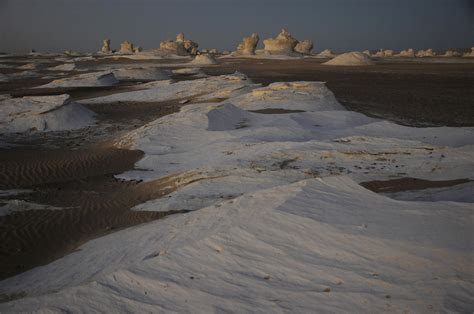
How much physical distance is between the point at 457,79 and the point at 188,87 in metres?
17.0

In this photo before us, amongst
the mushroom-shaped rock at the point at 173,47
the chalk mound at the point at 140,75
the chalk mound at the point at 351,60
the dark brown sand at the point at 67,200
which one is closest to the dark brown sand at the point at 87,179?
the dark brown sand at the point at 67,200

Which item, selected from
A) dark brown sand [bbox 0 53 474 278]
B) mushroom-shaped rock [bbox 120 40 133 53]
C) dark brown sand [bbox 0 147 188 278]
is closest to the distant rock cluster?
mushroom-shaped rock [bbox 120 40 133 53]

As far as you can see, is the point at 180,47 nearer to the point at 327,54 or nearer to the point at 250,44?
the point at 250,44

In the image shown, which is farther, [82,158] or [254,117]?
[254,117]

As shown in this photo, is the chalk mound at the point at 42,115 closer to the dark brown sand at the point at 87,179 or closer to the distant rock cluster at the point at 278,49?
the dark brown sand at the point at 87,179

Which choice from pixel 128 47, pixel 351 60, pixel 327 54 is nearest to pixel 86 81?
pixel 351 60

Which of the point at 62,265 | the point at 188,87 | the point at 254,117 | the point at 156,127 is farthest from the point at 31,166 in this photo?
the point at 188,87

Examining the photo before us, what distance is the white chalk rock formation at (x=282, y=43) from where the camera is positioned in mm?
66562

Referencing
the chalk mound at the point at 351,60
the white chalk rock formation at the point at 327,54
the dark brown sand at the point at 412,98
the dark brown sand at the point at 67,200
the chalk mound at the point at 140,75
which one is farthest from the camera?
the white chalk rock formation at the point at 327,54

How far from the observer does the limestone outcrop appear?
70562mm

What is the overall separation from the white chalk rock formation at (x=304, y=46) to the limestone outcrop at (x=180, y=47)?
18.5 meters

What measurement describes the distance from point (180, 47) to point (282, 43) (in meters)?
17.7

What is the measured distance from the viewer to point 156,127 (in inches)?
444

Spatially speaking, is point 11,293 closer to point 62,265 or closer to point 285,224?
point 62,265
